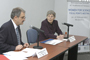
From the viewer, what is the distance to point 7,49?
191 cm

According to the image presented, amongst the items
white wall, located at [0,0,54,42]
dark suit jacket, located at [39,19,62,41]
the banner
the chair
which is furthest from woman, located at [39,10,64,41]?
the banner

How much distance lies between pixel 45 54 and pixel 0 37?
A: 72cm

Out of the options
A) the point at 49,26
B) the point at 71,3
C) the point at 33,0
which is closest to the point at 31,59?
the point at 49,26

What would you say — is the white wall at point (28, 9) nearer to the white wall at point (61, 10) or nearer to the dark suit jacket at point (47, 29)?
the white wall at point (61, 10)

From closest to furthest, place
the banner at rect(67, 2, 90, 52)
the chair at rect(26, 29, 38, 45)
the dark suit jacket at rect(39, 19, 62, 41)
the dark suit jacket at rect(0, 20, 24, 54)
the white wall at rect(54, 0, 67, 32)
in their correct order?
1. the dark suit jacket at rect(0, 20, 24, 54)
2. the dark suit jacket at rect(39, 19, 62, 41)
3. the chair at rect(26, 29, 38, 45)
4. the banner at rect(67, 2, 90, 52)
5. the white wall at rect(54, 0, 67, 32)

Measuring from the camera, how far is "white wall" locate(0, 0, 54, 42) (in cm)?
325

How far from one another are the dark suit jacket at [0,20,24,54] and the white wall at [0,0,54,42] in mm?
1286

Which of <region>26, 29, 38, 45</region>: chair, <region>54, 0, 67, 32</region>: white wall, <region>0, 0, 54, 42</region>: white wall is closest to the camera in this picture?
<region>26, 29, 38, 45</region>: chair

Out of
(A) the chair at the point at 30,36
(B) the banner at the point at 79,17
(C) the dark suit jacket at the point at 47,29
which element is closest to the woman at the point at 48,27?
(C) the dark suit jacket at the point at 47,29

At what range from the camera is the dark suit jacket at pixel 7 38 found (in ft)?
6.26

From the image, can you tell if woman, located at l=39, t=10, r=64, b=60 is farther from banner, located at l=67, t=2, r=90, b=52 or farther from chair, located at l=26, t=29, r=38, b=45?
banner, located at l=67, t=2, r=90, b=52

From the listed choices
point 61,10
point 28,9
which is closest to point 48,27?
point 28,9

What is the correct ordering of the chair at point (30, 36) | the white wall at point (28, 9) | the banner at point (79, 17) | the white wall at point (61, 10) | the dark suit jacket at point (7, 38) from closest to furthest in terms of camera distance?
the dark suit jacket at point (7, 38) → the chair at point (30, 36) → the white wall at point (28, 9) → the banner at point (79, 17) → the white wall at point (61, 10)

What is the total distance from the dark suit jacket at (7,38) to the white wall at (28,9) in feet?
4.22
